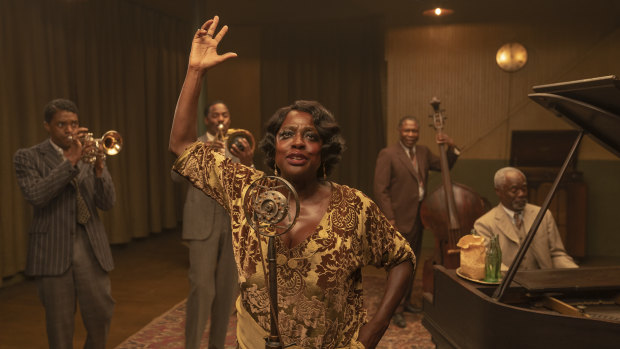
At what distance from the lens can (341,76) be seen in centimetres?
802

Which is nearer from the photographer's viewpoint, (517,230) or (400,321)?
(517,230)

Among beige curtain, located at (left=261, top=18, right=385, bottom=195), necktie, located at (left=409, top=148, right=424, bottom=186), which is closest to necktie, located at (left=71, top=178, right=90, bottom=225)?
necktie, located at (left=409, top=148, right=424, bottom=186)

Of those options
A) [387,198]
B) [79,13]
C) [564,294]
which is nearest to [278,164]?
[564,294]

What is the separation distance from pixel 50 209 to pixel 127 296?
2473mm

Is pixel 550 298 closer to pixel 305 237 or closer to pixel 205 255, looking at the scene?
pixel 305 237

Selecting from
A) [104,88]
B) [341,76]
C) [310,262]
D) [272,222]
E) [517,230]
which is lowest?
[517,230]

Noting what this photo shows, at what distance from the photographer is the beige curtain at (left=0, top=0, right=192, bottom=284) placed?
204 inches

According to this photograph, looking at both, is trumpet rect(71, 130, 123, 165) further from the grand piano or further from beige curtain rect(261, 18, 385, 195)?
beige curtain rect(261, 18, 385, 195)

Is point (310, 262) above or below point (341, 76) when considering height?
below

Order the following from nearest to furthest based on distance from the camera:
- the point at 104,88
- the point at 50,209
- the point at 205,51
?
the point at 205,51, the point at 50,209, the point at 104,88

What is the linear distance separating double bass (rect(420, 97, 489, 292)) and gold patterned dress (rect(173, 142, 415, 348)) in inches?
102

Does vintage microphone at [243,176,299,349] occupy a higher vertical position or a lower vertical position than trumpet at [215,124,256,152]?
lower

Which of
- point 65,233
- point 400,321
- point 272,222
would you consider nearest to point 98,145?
point 65,233

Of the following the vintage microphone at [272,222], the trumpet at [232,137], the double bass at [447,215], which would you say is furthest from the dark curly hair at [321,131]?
the double bass at [447,215]
